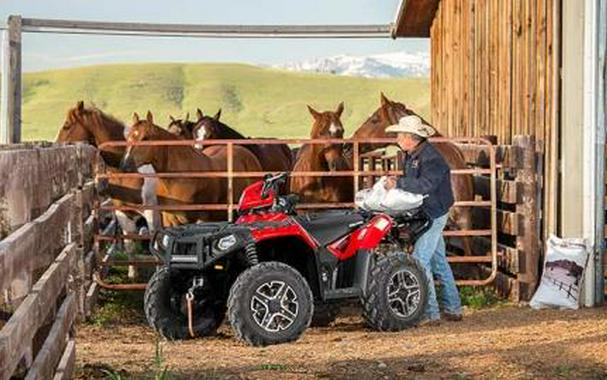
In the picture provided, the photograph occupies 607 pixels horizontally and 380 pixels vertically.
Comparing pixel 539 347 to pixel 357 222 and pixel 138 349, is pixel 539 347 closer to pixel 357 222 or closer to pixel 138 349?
pixel 357 222

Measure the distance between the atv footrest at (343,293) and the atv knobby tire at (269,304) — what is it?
0.53m

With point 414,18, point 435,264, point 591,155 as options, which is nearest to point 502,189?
point 591,155

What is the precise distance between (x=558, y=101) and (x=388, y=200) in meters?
2.86

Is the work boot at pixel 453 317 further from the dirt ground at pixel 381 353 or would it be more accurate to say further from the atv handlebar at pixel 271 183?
the atv handlebar at pixel 271 183

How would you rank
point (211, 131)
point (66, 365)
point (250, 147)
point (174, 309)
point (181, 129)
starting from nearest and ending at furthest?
1. point (66, 365)
2. point (174, 309)
3. point (211, 131)
4. point (250, 147)
5. point (181, 129)

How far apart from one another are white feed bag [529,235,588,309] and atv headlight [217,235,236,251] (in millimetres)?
4005

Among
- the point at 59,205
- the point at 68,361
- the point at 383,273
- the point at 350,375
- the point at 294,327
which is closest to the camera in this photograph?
the point at 68,361

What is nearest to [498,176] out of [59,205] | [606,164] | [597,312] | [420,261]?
[606,164]

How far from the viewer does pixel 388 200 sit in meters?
9.75

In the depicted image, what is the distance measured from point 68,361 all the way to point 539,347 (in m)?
3.85

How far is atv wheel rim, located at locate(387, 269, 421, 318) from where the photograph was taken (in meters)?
9.64

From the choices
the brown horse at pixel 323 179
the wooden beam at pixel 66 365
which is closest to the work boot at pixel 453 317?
the brown horse at pixel 323 179

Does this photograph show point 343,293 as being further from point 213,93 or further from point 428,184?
point 213,93

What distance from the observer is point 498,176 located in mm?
13070
